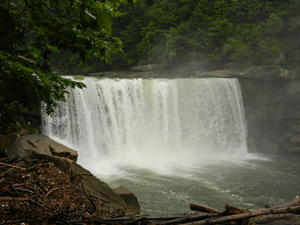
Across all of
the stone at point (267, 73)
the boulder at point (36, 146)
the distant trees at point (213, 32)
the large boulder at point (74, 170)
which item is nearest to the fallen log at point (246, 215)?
the large boulder at point (74, 170)

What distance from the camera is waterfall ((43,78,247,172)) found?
48.2ft

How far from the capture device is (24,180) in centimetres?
409

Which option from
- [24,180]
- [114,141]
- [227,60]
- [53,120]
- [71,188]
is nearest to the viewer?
[24,180]

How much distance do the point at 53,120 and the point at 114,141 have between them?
3491 mm

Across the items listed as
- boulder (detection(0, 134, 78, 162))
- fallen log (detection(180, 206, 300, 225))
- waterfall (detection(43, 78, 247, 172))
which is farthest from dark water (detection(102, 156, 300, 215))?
fallen log (detection(180, 206, 300, 225))

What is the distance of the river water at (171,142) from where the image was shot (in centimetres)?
1130

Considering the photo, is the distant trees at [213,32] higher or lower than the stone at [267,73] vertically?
higher

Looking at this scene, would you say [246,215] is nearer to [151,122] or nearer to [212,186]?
[212,186]

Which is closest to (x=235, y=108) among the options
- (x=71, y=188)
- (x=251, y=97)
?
(x=251, y=97)

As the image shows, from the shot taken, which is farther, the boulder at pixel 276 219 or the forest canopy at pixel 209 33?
the forest canopy at pixel 209 33

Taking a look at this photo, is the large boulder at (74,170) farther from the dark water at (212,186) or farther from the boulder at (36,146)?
the dark water at (212,186)

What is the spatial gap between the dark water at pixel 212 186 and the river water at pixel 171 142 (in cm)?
3

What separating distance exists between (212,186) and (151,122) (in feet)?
22.6

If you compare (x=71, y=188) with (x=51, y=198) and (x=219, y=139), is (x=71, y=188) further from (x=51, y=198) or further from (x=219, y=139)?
(x=219, y=139)
